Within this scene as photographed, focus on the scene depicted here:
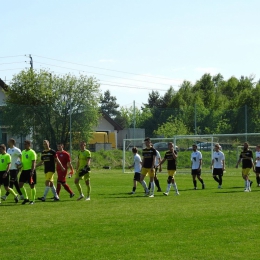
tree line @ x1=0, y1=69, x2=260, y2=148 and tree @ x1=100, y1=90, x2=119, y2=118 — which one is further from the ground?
tree @ x1=100, y1=90, x2=119, y2=118

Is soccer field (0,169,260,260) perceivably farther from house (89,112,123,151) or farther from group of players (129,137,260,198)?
house (89,112,123,151)

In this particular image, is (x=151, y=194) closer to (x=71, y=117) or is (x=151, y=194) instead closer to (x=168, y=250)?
(x=168, y=250)

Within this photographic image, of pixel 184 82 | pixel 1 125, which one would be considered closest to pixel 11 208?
pixel 1 125

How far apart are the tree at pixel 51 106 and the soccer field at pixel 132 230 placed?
28145mm

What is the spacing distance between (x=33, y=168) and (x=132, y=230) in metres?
8.40

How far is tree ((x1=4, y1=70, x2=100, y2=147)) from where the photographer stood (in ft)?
160

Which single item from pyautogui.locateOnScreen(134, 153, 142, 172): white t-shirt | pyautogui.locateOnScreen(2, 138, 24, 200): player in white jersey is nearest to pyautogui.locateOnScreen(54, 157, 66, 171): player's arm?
pyautogui.locateOnScreen(2, 138, 24, 200): player in white jersey

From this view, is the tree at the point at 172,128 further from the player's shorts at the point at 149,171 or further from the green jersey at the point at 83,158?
the green jersey at the point at 83,158

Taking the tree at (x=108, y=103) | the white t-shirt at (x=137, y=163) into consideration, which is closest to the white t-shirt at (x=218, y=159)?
the white t-shirt at (x=137, y=163)

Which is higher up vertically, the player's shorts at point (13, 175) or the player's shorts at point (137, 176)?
the player's shorts at point (13, 175)

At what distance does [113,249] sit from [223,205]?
8.18m

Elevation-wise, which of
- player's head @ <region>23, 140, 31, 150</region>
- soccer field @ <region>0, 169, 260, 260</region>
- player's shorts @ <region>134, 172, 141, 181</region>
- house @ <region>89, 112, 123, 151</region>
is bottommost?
soccer field @ <region>0, 169, 260, 260</region>

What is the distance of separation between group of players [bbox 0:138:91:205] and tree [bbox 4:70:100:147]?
24.9m

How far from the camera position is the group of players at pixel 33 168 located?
2159 centimetres
